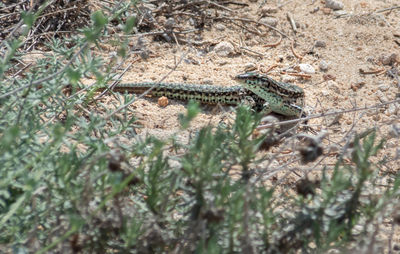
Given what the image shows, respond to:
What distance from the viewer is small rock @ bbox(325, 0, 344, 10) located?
24.1 feet

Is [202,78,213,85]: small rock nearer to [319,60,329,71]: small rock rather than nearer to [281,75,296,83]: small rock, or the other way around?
[281,75,296,83]: small rock

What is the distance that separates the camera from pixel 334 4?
7359mm

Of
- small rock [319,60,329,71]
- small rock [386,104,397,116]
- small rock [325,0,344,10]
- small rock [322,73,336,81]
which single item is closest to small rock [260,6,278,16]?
small rock [325,0,344,10]

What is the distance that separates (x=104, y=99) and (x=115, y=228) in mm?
2867

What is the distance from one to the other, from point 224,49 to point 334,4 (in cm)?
173

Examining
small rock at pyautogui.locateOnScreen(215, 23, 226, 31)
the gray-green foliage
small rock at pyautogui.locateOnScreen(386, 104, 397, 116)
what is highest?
the gray-green foliage

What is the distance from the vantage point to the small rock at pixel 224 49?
6.74m

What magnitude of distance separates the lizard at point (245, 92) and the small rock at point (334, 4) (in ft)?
6.44

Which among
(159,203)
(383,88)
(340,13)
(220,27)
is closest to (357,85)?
(383,88)

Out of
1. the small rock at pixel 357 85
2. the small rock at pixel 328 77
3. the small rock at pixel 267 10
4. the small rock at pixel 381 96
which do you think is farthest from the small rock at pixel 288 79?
the small rock at pixel 267 10

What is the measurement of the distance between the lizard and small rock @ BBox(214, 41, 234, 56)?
0.68 m

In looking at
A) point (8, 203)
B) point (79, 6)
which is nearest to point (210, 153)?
point (8, 203)

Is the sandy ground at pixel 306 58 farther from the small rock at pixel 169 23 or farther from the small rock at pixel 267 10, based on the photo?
the small rock at pixel 169 23

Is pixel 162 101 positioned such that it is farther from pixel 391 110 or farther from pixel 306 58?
pixel 391 110
